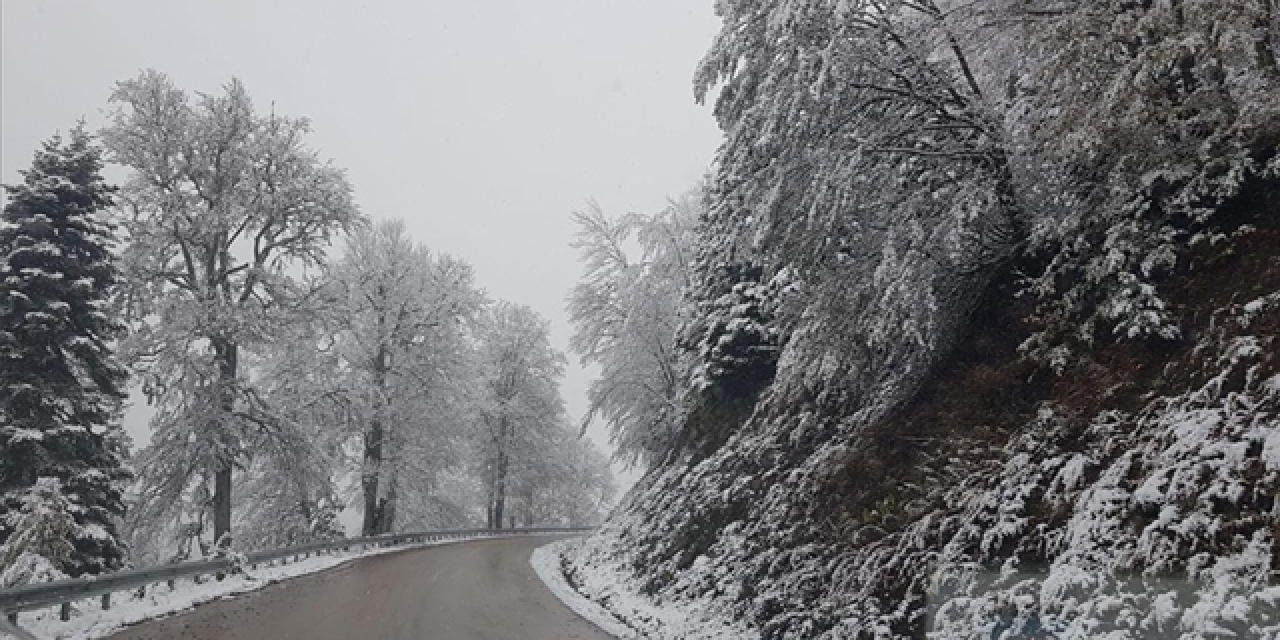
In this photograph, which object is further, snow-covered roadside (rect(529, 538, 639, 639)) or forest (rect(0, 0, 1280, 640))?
snow-covered roadside (rect(529, 538, 639, 639))

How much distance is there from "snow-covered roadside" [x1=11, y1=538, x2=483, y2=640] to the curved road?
11.3 inches

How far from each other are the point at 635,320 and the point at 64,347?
16.4 m

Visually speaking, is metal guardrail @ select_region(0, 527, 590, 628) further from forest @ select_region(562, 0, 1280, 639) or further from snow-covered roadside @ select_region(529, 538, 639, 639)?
forest @ select_region(562, 0, 1280, 639)

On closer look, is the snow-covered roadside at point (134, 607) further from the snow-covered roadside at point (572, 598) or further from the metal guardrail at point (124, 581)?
the snow-covered roadside at point (572, 598)

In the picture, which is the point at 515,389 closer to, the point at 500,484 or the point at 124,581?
the point at 500,484

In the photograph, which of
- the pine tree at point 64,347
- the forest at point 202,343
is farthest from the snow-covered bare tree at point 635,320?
the pine tree at point 64,347

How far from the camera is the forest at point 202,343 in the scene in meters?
13.2

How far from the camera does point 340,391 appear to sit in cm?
2016

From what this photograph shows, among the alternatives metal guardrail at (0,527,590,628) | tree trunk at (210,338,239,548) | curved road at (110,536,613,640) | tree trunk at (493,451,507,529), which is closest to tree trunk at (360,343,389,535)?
metal guardrail at (0,527,590,628)

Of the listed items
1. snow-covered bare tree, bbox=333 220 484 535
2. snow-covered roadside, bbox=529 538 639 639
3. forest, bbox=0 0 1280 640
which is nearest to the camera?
forest, bbox=0 0 1280 640

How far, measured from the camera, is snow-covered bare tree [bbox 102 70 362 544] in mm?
17000

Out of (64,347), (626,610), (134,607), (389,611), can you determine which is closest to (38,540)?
(134,607)

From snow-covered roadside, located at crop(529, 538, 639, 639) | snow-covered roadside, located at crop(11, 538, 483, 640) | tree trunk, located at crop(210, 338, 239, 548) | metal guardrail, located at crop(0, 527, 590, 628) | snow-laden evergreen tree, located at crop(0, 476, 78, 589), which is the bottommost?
snow-covered roadside, located at crop(529, 538, 639, 639)

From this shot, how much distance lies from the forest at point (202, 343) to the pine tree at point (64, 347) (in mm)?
35
